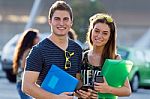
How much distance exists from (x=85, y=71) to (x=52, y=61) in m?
0.44

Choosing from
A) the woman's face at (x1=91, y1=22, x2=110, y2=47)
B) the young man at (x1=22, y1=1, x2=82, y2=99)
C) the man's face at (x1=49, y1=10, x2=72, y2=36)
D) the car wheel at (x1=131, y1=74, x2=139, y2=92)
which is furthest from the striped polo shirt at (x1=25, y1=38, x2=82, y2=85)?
the car wheel at (x1=131, y1=74, x2=139, y2=92)

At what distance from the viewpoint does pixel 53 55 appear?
14.4 feet

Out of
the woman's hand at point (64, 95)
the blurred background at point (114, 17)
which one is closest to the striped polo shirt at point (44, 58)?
the woman's hand at point (64, 95)

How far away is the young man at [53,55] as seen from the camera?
429 centimetres

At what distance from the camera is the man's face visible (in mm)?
4402

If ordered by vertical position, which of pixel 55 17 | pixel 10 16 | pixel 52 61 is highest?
pixel 55 17

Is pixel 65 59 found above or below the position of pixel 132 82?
above

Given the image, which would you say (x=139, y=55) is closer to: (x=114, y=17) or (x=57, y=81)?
(x=57, y=81)

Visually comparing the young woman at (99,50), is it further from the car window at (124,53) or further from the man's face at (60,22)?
the car window at (124,53)

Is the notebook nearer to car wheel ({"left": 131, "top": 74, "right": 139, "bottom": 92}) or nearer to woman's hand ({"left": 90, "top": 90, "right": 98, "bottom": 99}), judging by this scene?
woman's hand ({"left": 90, "top": 90, "right": 98, "bottom": 99})

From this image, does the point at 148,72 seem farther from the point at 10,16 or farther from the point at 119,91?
the point at 10,16

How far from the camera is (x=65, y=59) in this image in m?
4.41

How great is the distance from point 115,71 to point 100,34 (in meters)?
0.37

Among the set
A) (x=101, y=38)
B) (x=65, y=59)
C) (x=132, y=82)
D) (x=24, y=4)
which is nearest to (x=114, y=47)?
(x=101, y=38)
